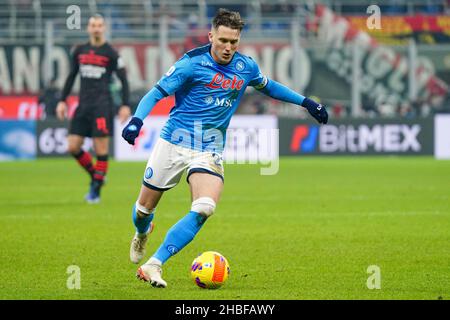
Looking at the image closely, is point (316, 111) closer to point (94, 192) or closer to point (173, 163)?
point (173, 163)

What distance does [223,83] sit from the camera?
27.3ft

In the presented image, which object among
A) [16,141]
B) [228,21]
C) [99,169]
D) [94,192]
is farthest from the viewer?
[16,141]

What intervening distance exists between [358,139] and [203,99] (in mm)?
20151

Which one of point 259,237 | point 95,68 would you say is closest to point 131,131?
point 259,237

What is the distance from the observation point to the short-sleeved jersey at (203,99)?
325 inches

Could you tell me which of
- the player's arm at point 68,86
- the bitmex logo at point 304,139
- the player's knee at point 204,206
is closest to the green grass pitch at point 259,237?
the player's knee at point 204,206

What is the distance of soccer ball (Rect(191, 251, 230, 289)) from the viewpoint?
25.3 feet

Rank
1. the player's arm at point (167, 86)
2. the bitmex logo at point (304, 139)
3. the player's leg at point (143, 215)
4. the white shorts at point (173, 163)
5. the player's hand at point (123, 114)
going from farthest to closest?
the bitmex logo at point (304, 139)
the player's hand at point (123, 114)
the player's leg at point (143, 215)
the white shorts at point (173, 163)
the player's arm at point (167, 86)

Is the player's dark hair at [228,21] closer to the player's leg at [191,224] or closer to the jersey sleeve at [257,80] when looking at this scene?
the jersey sleeve at [257,80]

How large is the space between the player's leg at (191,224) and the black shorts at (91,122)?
719cm

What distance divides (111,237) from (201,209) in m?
3.63

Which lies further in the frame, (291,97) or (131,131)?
(291,97)

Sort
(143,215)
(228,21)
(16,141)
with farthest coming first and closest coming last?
1. (16,141)
2. (143,215)
3. (228,21)
